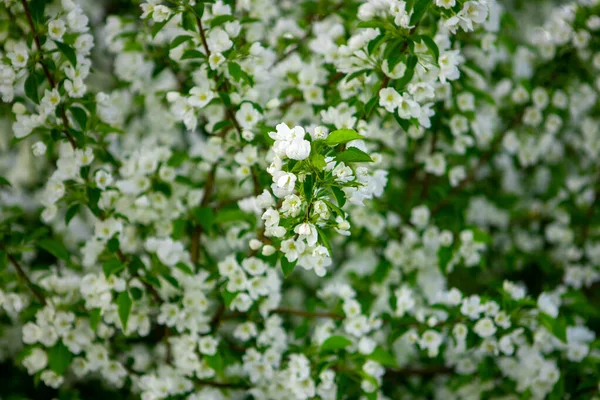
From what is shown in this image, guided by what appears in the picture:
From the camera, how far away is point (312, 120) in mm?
2945

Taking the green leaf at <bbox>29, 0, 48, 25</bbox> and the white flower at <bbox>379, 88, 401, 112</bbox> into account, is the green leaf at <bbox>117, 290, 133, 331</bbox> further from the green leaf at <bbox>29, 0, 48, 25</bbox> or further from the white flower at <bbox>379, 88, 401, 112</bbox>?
the white flower at <bbox>379, 88, 401, 112</bbox>

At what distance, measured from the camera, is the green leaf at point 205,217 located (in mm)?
2428

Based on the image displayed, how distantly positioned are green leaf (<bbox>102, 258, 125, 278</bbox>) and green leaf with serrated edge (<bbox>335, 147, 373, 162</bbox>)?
1010mm

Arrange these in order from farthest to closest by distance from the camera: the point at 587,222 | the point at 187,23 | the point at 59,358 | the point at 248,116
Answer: the point at 587,222
the point at 59,358
the point at 248,116
the point at 187,23

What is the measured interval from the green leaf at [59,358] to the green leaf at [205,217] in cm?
74

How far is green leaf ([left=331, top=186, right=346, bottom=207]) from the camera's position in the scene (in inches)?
64.9

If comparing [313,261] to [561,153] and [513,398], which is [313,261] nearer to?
[513,398]

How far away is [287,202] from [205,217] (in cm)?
88

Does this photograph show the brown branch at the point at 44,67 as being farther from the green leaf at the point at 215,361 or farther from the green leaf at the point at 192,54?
the green leaf at the point at 215,361

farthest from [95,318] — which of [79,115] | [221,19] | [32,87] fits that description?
[221,19]

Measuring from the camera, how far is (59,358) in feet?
7.47

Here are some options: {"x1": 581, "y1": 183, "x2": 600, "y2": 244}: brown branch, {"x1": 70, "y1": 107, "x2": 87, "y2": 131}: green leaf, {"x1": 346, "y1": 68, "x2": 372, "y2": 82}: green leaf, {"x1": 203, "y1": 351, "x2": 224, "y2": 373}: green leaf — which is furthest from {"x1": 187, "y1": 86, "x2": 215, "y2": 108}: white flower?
{"x1": 581, "y1": 183, "x2": 600, "y2": 244}: brown branch

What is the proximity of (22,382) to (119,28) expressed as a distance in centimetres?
195

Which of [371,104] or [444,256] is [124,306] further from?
[444,256]
